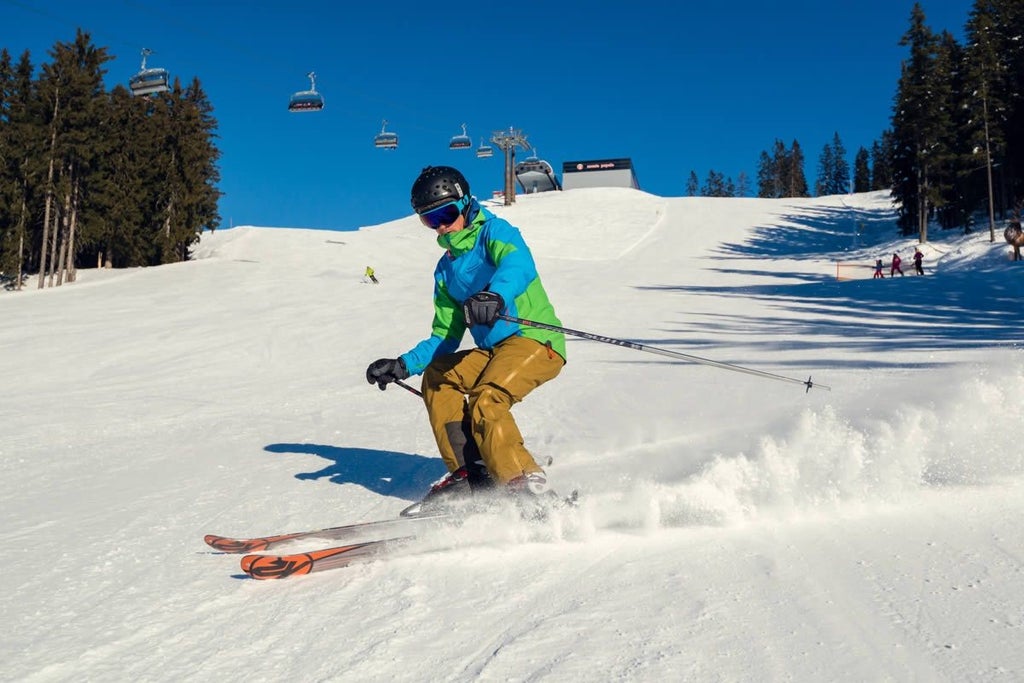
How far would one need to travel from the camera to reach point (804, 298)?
18109 mm

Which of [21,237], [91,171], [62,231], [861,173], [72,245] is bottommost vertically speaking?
[72,245]

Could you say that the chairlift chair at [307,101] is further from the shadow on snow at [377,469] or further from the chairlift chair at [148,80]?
the shadow on snow at [377,469]

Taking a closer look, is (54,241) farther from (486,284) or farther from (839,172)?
(839,172)

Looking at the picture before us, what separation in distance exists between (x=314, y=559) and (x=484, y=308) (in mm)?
1360

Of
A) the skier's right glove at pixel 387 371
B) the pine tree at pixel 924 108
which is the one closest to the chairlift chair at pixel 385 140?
the pine tree at pixel 924 108

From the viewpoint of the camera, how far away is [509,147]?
74625 mm

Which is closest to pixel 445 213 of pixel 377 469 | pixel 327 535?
pixel 327 535

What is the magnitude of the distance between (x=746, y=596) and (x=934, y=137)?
153 feet

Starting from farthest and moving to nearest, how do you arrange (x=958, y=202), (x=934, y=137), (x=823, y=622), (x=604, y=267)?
(x=958, y=202)
(x=934, y=137)
(x=604, y=267)
(x=823, y=622)

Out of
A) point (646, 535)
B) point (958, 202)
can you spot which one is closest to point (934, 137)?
point (958, 202)

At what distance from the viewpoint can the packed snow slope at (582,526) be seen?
7.22 feet

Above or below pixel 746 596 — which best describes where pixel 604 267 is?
above

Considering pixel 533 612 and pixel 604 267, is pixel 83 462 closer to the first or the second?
pixel 533 612

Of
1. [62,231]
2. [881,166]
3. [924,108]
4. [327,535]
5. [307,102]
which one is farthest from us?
[881,166]
